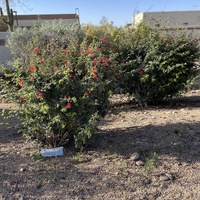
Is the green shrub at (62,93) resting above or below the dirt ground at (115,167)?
above

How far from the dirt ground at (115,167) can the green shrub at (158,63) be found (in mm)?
1461

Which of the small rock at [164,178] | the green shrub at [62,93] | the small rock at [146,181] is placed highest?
the green shrub at [62,93]

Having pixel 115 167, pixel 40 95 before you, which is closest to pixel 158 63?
pixel 115 167

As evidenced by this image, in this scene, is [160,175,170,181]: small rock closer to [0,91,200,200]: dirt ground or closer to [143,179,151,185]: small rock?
[0,91,200,200]: dirt ground

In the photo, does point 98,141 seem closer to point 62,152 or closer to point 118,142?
Result: point 118,142

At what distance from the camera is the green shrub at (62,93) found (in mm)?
3160

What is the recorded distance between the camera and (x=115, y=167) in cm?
305

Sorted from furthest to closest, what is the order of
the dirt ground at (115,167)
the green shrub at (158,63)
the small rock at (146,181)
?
1. the green shrub at (158,63)
2. the small rock at (146,181)
3. the dirt ground at (115,167)

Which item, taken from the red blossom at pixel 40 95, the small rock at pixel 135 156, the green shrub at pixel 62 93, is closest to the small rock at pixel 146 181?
the small rock at pixel 135 156

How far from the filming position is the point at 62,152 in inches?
132

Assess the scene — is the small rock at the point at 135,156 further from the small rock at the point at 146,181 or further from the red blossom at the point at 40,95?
the red blossom at the point at 40,95

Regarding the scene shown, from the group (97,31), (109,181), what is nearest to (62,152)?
(109,181)

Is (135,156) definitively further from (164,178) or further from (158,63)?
(158,63)

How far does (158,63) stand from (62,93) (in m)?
2.81
